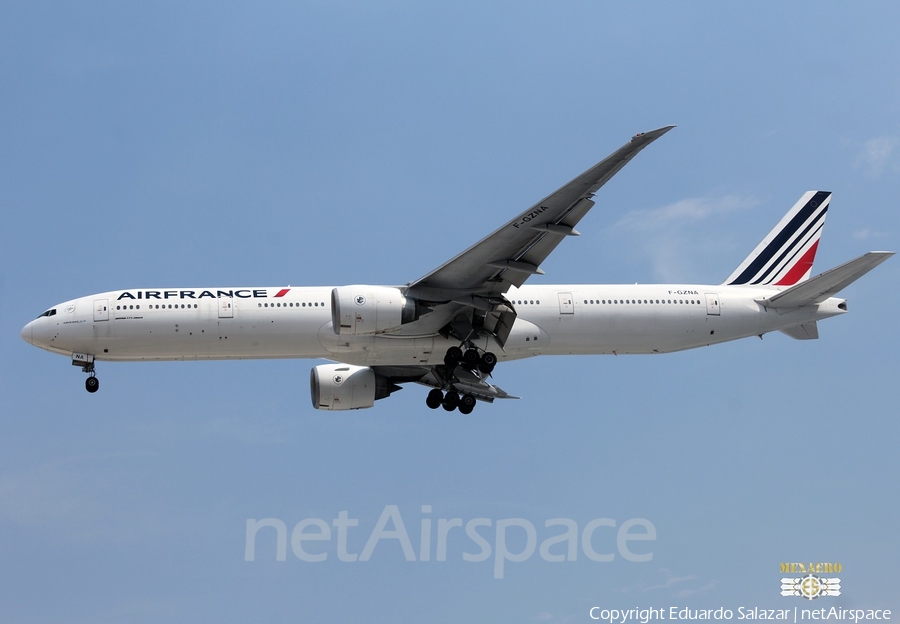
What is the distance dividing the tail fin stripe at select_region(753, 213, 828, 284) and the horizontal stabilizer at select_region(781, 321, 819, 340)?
86.5 inches

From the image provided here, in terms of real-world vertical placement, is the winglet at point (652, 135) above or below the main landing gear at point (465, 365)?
above

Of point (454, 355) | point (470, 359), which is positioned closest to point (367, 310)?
point (454, 355)

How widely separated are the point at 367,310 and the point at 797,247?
1663 centimetres

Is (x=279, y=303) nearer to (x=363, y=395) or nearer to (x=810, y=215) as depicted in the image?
(x=363, y=395)

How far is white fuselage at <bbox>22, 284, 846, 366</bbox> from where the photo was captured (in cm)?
3147

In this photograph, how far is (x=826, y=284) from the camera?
109ft

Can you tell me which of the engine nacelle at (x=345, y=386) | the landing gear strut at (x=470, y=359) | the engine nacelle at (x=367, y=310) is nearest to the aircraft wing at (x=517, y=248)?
the engine nacelle at (x=367, y=310)

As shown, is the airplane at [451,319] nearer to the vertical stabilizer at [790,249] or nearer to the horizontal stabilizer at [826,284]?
the horizontal stabilizer at [826,284]

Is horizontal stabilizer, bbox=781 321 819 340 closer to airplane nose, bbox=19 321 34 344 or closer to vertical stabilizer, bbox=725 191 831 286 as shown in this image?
vertical stabilizer, bbox=725 191 831 286

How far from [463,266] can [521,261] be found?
160 cm

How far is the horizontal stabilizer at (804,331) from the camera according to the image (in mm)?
35281

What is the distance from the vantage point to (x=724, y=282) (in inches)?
1454

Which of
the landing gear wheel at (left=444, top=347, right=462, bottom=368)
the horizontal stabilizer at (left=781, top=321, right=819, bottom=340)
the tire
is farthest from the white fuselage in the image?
the horizontal stabilizer at (left=781, top=321, right=819, bottom=340)

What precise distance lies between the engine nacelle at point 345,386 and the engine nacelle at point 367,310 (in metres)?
5.68
